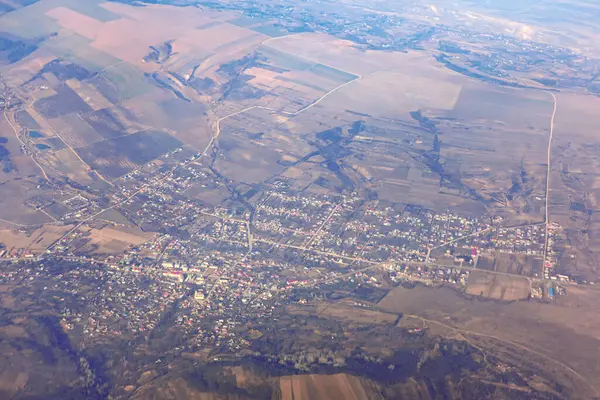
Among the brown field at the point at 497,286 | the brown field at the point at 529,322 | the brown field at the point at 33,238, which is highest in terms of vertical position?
the brown field at the point at 529,322

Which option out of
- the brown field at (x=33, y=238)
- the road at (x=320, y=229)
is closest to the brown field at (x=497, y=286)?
the road at (x=320, y=229)

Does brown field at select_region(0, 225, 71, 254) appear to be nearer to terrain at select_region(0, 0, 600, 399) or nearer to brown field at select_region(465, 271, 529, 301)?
terrain at select_region(0, 0, 600, 399)

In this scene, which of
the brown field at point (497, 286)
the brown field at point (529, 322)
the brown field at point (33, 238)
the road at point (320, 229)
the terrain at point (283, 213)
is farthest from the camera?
the road at point (320, 229)

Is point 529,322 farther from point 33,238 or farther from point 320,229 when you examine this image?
point 33,238

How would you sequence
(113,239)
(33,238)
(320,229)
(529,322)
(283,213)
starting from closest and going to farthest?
(529,322) < (33,238) < (113,239) < (320,229) < (283,213)

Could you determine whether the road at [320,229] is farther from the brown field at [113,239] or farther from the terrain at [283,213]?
the brown field at [113,239]

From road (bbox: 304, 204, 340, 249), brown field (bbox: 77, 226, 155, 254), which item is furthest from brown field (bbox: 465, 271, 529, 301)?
brown field (bbox: 77, 226, 155, 254)

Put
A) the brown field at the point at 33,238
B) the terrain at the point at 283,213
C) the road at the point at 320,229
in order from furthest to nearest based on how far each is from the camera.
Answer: the road at the point at 320,229, the brown field at the point at 33,238, the terrain at the point at 283,213

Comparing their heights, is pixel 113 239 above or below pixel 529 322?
below

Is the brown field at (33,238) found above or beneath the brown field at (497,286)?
beneath

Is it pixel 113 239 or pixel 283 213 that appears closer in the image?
pixel 113 239

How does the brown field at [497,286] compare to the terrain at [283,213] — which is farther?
the brown field at [497,286]

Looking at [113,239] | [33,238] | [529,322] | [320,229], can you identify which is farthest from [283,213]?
[529,322]
